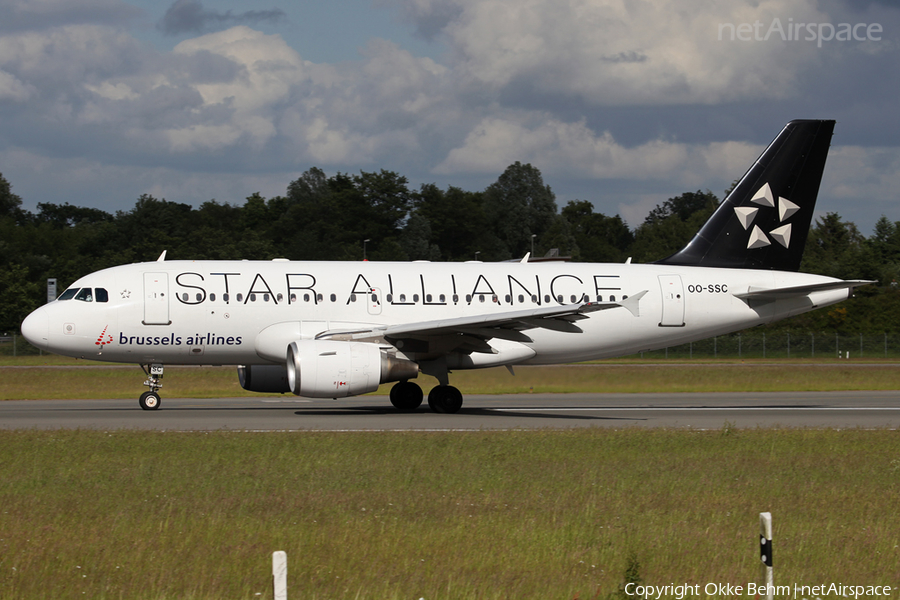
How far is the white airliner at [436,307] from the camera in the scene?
21688mm

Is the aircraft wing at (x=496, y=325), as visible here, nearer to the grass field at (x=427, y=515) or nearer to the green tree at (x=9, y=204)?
the grass field at (x=427, y=515)

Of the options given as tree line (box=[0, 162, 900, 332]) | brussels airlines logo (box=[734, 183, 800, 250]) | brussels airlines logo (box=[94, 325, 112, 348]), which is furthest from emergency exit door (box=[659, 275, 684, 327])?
tree line (box=[0, 162, 900, 332])

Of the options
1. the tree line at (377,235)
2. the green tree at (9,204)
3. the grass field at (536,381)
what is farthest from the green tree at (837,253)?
the green tree at (9,204)

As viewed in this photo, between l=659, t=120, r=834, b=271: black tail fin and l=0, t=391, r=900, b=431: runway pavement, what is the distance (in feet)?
13.8

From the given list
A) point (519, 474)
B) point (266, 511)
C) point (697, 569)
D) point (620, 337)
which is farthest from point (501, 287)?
point (697, 569)

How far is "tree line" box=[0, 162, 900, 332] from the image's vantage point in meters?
71.8

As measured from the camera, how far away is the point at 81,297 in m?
22.3

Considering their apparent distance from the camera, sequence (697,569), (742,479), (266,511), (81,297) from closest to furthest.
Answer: (697,569)
(266,511)
(742,479)
(81,297)

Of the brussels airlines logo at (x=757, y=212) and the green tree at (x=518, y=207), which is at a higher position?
the green tree at (x=518, y=207)

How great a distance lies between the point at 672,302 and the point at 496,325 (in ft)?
20.8

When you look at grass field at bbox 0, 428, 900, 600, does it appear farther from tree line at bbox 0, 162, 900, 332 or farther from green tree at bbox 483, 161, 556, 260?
green tree at bbox 483, 161, 556, 260

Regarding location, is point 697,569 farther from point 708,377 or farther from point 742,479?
point 708,377

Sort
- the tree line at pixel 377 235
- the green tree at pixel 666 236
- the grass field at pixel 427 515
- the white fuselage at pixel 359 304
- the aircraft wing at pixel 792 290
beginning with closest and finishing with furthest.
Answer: the grass field at pixel 427 515 → the white fuselage at pixel 359 304 → the aircraft wing at pixel 792 290 → the tree line at pixel 377 235 → the green tree at pixel 666 236

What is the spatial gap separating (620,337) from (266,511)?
1650cm
